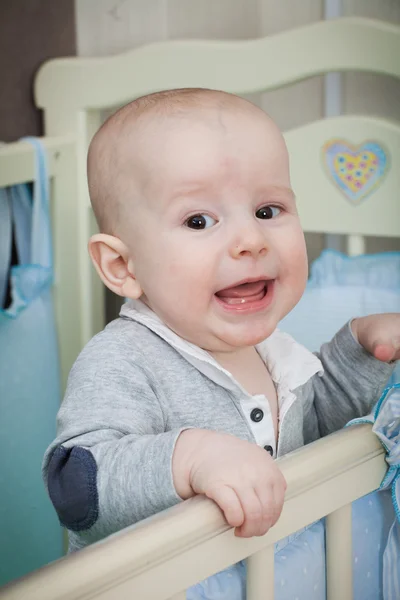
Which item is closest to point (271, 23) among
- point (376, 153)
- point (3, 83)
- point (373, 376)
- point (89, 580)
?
point (376, 153)

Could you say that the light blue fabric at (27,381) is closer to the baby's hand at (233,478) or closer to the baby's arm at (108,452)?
the baby's arm at (108,452)

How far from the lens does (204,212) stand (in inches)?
25.3

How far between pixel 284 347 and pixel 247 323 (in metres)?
0.14

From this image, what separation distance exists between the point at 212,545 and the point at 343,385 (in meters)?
0.38

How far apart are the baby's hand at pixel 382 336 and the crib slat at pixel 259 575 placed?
1.00ft

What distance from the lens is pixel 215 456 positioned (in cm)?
52

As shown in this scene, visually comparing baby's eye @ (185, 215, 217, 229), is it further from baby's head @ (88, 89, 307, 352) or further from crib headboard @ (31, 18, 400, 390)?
crib headboard @ (31, 18, 400, 390)

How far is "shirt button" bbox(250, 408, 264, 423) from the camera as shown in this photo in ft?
2.28

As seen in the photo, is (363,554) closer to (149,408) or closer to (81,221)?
(149,408)

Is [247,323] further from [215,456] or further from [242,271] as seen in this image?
[215,456]

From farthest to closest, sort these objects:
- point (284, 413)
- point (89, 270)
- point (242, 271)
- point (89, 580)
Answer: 1. point (89, 270)
2. point (284, 413)
3. point (242, 271)
4. point (89, 580)

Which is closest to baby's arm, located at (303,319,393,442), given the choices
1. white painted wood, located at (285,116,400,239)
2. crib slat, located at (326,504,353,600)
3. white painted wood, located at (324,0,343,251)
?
crib slat, located at (326,504,353,600)

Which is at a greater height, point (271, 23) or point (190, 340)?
point (271, 23)

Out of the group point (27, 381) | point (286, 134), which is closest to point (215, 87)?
point (286, 134)
